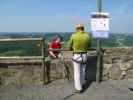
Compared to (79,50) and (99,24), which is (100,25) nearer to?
(99,24)

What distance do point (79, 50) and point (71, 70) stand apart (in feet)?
4.00

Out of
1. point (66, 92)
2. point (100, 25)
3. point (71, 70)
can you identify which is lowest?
point (66, 92)

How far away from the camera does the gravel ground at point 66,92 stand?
943 cm

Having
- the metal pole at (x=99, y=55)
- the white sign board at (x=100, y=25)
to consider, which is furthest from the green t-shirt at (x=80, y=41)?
the metal pole at (x=99, y=55)

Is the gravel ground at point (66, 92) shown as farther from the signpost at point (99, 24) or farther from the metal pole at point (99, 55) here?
the signpost at point (99, 24)

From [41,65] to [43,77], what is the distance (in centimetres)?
37

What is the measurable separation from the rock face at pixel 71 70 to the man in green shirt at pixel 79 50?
856 mm

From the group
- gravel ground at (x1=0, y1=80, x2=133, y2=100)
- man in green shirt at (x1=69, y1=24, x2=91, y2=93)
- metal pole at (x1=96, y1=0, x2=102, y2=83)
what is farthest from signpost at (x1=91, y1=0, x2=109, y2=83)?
gravel ground at (x1=0, y1=80, x2=133, y2=100)

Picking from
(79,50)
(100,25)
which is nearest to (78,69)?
(79,50)

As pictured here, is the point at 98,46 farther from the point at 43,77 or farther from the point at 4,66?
the point at 4,66

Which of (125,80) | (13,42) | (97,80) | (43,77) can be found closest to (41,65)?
(43,77)

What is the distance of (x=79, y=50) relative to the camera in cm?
975

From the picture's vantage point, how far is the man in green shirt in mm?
9734

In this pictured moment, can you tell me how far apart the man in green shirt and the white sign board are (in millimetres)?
454
